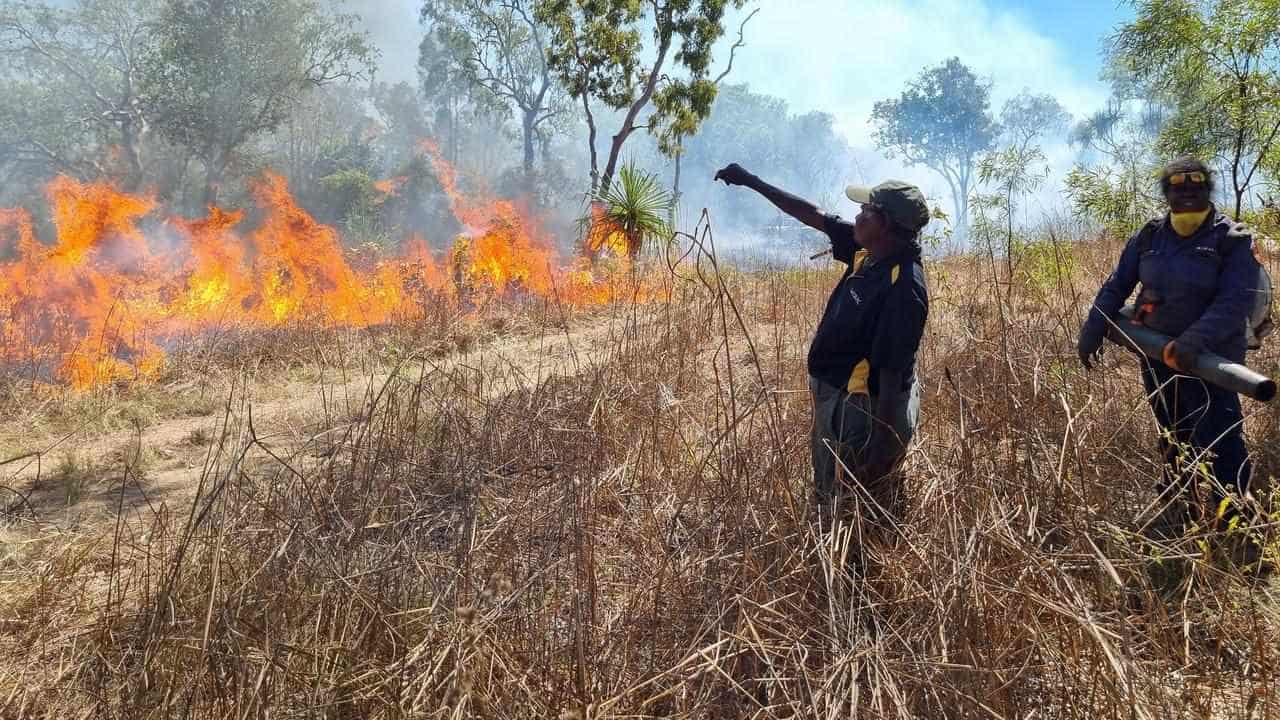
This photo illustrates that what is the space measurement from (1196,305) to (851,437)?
1461 millimetres

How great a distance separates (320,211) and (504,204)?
13.3 metres

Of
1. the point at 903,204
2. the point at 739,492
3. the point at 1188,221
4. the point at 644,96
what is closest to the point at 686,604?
the point at 739,492

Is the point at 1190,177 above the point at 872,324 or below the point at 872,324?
above

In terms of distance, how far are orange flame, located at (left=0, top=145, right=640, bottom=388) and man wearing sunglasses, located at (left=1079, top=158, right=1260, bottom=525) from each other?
8.11 meters

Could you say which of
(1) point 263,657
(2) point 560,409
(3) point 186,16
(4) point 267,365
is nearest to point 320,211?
(3) point 186,16

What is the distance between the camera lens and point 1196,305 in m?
2.62

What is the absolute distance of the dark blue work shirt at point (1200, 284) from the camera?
8.11 feet

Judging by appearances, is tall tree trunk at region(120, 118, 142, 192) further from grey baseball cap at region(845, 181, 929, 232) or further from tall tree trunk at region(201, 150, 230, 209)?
grey baseball cap at region(845, 181, 929, 232)

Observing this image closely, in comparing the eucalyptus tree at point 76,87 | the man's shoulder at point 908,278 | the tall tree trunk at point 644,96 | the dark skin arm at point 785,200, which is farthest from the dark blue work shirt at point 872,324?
the eucalyptus tree at point 76,87

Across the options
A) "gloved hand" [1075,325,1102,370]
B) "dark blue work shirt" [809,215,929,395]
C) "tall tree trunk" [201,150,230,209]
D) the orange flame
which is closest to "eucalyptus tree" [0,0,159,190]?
"tall tree trunk" [201,150,230,209]

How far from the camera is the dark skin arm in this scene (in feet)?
9.53

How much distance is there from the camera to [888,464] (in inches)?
94.3

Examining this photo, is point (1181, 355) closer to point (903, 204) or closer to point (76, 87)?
point (903, 204)

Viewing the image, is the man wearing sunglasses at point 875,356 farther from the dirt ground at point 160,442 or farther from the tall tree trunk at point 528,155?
the tall tree trunk at point 528,155
